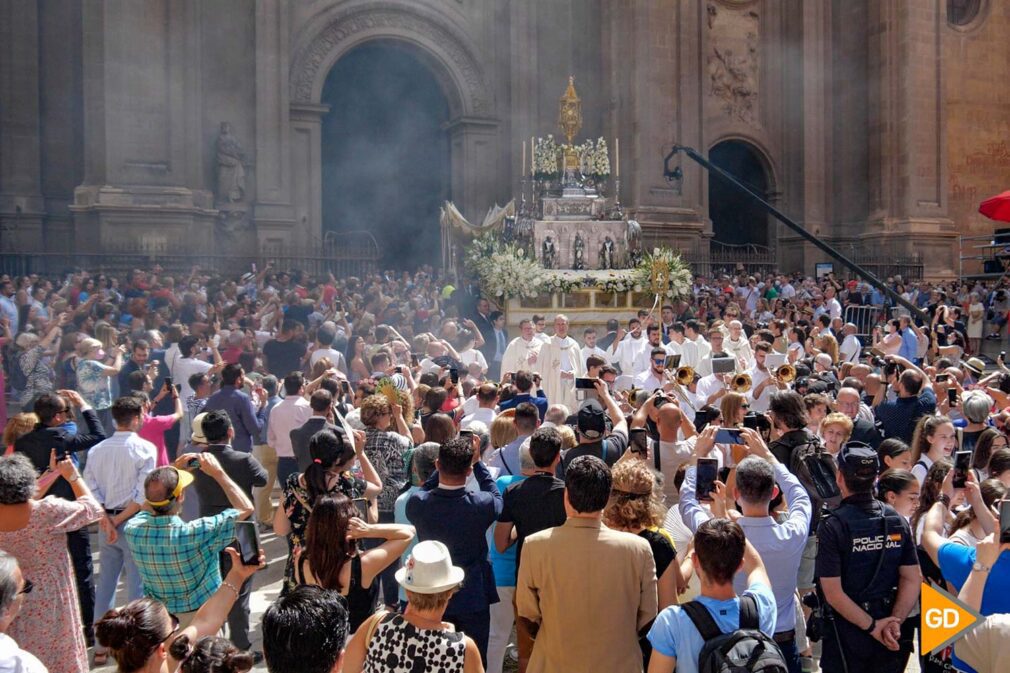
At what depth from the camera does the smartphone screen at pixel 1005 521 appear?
392 centimetres

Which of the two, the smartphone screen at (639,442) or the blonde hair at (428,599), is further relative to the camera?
the smartphone screen at (639,442)

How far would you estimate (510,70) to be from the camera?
2575cm


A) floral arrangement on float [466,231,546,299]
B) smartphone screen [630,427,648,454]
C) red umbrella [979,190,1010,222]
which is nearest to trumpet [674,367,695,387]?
smartphone screen [630,427,648,454]

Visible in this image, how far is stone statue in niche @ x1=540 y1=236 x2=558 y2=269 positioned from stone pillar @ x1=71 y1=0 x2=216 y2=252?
765 centimetres

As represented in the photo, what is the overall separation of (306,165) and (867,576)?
21.2 m

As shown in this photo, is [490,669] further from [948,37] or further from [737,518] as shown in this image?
[948,37]

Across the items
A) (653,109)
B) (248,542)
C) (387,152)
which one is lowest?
(248,542)

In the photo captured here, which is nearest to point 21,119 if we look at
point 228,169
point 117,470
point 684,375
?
point 228,169

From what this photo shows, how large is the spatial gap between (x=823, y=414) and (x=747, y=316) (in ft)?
45.1

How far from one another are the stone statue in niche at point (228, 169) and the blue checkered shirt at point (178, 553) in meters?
18.7

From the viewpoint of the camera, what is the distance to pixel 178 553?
198 inches

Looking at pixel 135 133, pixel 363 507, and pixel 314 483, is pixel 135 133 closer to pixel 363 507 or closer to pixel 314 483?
pixel 363 507

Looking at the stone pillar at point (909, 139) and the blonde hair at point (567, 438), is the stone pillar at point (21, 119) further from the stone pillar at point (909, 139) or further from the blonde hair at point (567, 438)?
the stone pillar at point (909, 139)

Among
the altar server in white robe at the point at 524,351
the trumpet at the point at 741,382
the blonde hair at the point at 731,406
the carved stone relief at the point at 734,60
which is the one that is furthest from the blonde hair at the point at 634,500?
the carved stone relief at the point at 734,60
